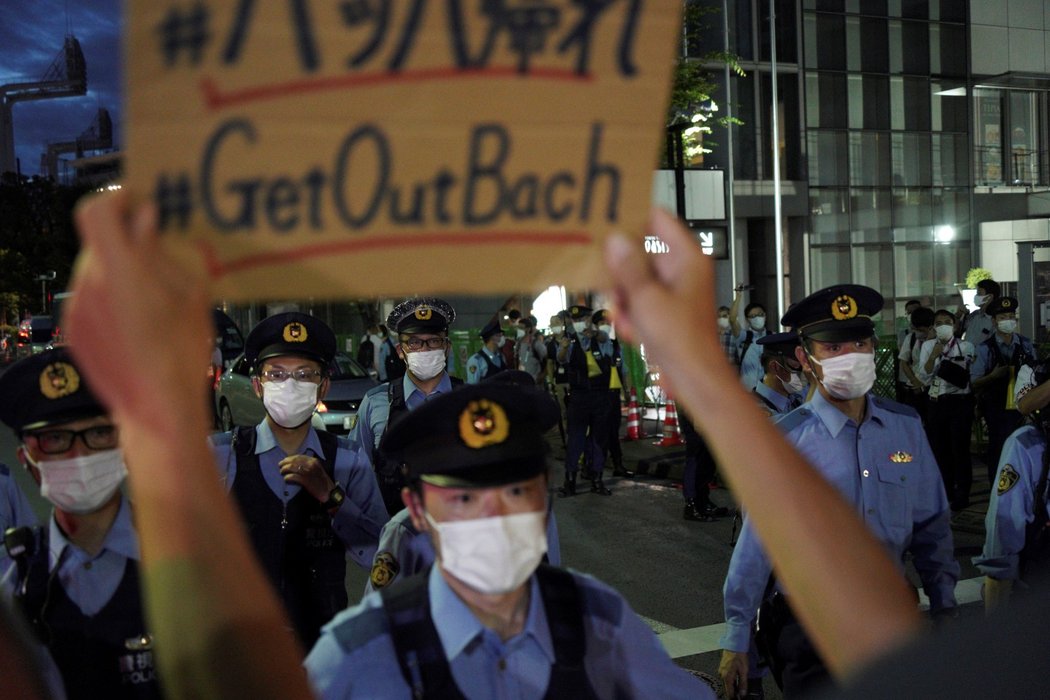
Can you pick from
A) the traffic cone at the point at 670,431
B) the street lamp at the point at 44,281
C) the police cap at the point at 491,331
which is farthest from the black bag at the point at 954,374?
the street lamp at the point at 44,281

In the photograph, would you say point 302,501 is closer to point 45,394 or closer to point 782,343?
point 45,394

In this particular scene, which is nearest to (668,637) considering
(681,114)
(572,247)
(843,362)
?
(843,362)

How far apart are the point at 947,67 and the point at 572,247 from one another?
35.7 m

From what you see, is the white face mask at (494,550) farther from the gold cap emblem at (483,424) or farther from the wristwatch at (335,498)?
the wristwatch at (335,498)

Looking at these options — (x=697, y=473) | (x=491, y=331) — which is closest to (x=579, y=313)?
(x=491, y=331)

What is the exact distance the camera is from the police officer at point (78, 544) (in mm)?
2584

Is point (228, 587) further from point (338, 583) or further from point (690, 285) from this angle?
point (338, 583)

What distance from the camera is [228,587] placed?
48.3 inches

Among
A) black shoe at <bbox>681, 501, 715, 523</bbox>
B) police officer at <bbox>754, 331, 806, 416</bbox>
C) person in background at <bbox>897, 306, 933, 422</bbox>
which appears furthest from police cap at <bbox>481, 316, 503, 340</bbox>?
police officer at <bbox>754, 331, 806, 416</bbox>

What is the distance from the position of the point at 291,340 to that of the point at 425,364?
68.4 inches

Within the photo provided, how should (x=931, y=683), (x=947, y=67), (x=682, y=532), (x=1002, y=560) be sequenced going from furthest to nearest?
(x=947, y=67), (x=682, y=532), (x=1002, y=560), (x=931, y=683)

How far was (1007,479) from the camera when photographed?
4109mm

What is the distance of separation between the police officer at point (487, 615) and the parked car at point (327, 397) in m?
12.8

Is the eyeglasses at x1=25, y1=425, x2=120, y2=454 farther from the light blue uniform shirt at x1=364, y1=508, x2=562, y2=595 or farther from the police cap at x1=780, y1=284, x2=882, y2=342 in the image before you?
the police cap at x1=780, y1=284, x2=882, y2=342
